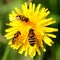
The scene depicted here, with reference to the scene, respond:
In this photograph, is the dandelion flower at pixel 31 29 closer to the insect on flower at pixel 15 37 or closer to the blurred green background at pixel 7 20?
the insect on flower at pixel 15 37

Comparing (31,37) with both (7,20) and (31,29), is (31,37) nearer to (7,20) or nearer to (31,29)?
(31,29)

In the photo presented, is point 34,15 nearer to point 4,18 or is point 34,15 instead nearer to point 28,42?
point 28,42

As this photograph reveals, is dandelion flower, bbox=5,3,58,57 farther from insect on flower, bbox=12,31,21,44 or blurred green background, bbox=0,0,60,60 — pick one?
blurred green background, bbox=0,0,60,60

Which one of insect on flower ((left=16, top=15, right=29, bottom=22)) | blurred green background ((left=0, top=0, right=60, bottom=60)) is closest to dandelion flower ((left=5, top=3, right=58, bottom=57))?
insect on flower ((left=16, top=15, right=29, bottom=22))

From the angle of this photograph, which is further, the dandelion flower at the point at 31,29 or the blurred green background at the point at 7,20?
the blurred green background at the point at 7,20

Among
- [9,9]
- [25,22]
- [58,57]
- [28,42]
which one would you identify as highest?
[9,9]

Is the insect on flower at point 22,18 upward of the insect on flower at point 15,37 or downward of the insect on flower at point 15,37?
upward

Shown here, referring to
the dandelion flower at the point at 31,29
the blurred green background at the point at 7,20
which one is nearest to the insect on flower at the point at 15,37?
the dandelion flower at the point at 31,29

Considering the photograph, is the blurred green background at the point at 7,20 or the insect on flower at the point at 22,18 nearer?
the insect on flower at the point at 22,18

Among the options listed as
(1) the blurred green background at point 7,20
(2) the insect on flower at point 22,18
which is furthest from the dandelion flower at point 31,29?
(1) the blurred green background at point 7,20

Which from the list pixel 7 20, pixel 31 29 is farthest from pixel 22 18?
pixel 7 20

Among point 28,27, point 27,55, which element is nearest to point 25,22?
point 28,27
